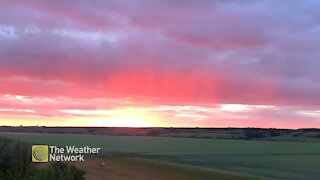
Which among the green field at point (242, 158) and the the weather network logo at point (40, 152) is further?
the green field at point (242, 158)

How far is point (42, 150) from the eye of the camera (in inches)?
1207

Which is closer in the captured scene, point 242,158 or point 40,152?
point 40,152

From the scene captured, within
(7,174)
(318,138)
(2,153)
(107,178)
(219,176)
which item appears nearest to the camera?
(7,174)

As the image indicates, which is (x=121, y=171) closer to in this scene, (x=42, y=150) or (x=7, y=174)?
(x=42, y=150)

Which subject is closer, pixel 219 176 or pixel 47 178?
pixel 47 178

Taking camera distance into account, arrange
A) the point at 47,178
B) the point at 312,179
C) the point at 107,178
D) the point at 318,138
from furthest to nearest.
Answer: the point at 318,138 → the point at 312,179 → the point at 107,178 → the point at 47,178

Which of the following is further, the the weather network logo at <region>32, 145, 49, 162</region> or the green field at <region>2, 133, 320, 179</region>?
the green field at <region>2, 133, 320, 179</region>

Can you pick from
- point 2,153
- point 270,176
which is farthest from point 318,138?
point 2,153

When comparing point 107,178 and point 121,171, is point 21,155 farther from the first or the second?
point 121,171

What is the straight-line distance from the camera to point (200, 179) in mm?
36688

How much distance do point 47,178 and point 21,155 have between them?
10.5 ft

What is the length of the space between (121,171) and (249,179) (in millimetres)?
9420

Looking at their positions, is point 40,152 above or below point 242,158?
above

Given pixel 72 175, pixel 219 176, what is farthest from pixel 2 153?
pixel 219 176
